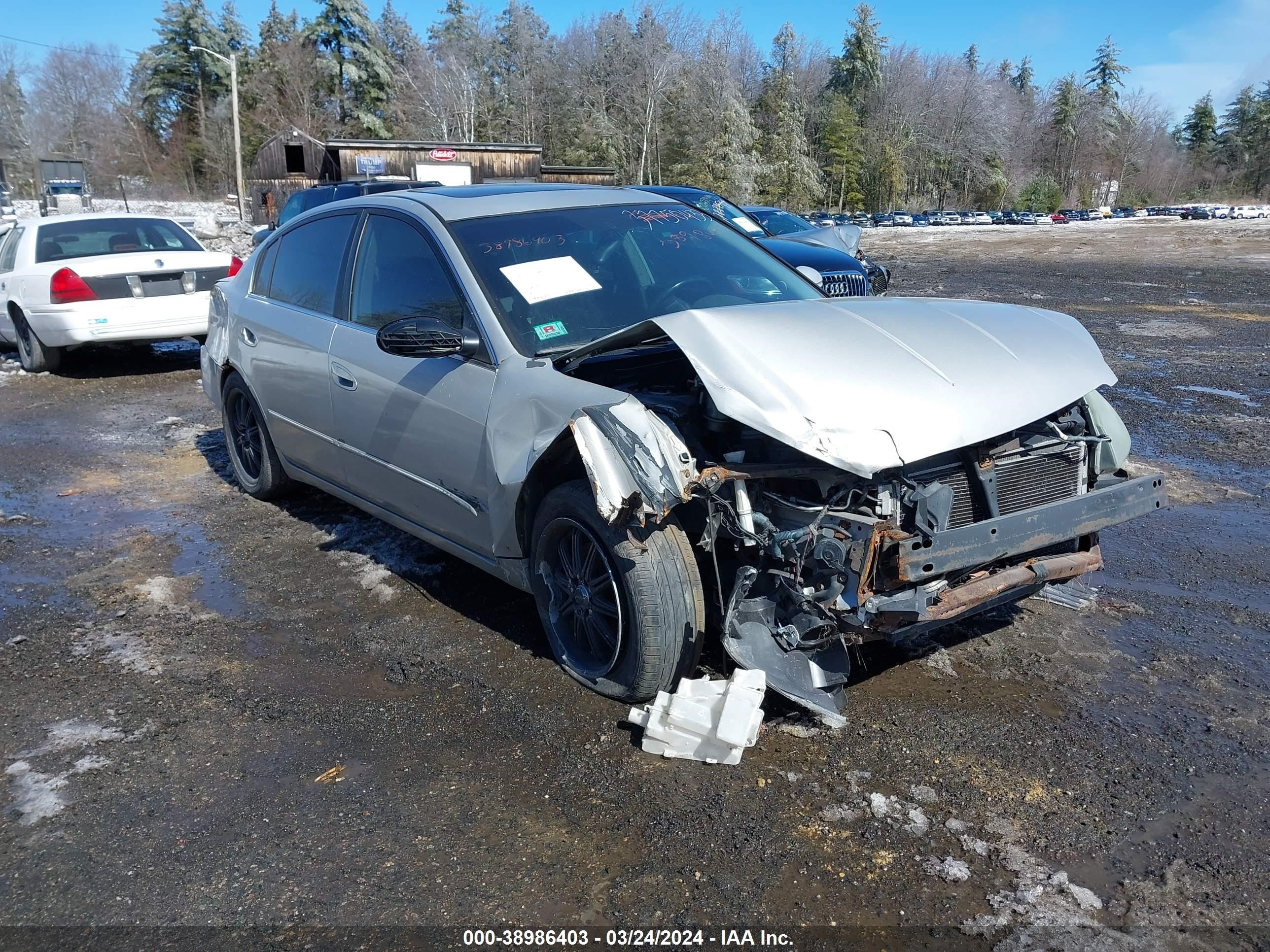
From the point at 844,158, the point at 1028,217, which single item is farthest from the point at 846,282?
the point at 844,158

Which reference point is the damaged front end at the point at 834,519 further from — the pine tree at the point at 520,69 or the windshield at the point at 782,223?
the pine tree at the point at 520,69

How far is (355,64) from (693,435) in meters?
68.8

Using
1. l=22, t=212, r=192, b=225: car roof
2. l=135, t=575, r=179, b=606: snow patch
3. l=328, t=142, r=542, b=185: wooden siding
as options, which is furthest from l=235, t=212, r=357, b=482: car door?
l=328, t=142, r=542, b=185: wooden siding

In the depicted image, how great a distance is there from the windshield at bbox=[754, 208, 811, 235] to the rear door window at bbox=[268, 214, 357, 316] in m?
10.4

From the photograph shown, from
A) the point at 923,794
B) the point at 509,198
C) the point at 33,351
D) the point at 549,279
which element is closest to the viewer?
the point at 923,794

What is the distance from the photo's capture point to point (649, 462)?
3.04 meters

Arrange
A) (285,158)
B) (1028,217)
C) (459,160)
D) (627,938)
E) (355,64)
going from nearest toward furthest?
(627,938) → (459,160) → (1028,217) → (285,158) → (355,64)

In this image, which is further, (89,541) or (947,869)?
(89,541)

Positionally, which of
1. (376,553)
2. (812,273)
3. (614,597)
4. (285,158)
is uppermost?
(285,158)

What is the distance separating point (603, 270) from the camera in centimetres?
413

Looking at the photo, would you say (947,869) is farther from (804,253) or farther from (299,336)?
(804,253)

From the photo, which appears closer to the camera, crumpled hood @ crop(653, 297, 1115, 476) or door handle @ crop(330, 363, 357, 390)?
crumpled hood @ crop(653, 297, 1115, 476)

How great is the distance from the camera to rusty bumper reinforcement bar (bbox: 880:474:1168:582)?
291cm

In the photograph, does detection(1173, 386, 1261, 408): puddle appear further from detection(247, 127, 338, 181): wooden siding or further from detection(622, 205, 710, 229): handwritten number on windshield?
detection(247, 127, 338, 181): wooden siding
